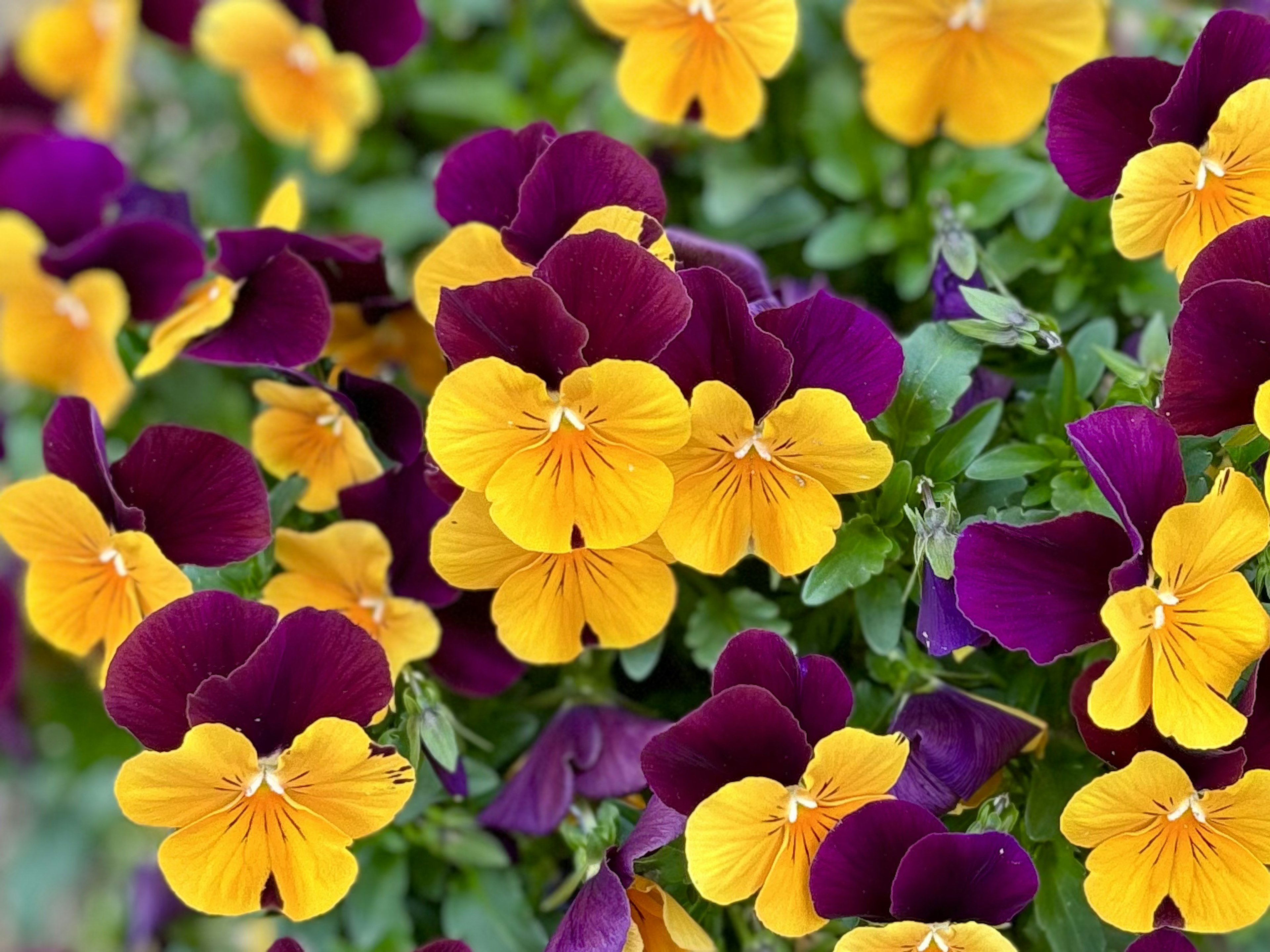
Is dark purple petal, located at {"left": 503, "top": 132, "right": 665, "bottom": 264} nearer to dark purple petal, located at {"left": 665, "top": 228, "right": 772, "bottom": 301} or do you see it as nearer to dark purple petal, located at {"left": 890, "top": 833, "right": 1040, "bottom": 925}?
dark purple petal, located at {"left": 665, "top": 228, "right": 772, "bottom": 301}

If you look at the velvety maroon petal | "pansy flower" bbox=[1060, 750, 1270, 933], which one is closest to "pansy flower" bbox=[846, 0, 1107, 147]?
the velvety maroon petal

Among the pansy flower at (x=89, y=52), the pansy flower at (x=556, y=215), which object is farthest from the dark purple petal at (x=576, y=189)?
the pansy flower at (x=89, y=52)

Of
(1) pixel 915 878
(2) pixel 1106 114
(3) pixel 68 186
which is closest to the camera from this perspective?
(1) pixel 915 878

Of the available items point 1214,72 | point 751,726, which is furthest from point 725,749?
point 1214,72

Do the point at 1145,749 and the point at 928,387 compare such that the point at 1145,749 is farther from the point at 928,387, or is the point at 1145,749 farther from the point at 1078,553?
the point at 928,387

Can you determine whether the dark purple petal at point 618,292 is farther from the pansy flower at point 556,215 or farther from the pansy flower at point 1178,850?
the pansy flower at point 1178,850

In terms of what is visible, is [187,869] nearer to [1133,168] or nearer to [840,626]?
[840,626]

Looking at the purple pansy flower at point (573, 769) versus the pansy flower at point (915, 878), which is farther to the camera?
the purple pansy flower at point (573, 769)
